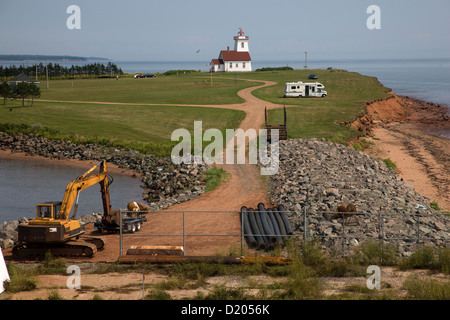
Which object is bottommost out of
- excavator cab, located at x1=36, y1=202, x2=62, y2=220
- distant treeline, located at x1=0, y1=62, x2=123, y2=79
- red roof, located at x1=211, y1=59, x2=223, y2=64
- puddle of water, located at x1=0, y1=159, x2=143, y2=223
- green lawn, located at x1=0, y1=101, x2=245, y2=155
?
puddle of water, located at x1=0, y1=159, x2=143, y2=223

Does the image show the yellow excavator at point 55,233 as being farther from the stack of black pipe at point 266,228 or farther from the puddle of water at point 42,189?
the puddle of water at point 42,189

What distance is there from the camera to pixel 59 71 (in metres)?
153

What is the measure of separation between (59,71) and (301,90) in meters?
Result: 97.0

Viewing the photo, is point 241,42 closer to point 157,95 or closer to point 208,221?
point 157,95

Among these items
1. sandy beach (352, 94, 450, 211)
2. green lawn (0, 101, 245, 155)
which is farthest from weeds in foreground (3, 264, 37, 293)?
green lawn (0, 101, 245, 155)

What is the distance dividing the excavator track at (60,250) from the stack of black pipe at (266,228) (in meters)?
7.13

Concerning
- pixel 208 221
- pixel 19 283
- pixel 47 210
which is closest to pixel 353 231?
pixel 208 221

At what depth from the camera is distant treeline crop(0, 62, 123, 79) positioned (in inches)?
5642

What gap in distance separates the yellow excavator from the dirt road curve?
1.07m

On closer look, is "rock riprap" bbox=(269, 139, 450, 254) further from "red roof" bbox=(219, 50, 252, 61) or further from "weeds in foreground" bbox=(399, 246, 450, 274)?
"red roof" bbox=(219, 50, 252, 61)

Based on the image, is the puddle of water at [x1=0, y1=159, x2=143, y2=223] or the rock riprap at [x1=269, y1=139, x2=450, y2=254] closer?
the rock riprap at [x1=269, y1=139, x2=450, y2=254]

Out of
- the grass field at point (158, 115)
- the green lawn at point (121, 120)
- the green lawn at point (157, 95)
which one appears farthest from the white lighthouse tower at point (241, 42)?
the green lawn at point (121, 120)

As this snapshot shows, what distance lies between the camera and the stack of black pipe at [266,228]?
23234mm

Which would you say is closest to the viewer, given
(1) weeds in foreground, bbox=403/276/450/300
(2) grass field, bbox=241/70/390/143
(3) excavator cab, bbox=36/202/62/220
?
(1) weeds in foreground, bbox=403/276/450/300
